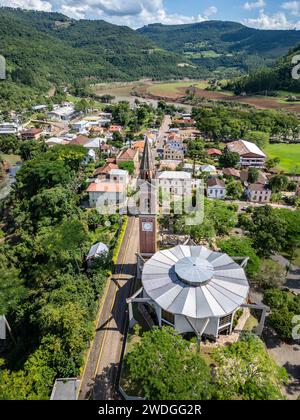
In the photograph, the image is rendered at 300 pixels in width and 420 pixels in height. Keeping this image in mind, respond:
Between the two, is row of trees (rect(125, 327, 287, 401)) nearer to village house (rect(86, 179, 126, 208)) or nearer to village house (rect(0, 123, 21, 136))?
village house (rect(86, 179, 126, 208))

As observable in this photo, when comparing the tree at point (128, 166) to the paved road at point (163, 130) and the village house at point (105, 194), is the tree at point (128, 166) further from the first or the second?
the paved road at point (163, 130)

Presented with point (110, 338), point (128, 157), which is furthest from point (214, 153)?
point (110, 338)

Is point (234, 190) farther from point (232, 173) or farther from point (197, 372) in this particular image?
point (197, 372)

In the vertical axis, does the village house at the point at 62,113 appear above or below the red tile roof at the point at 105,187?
above

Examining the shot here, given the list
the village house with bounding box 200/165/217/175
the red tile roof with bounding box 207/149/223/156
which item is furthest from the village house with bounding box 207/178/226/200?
the red tile roof with bounding box 207/149/223/156

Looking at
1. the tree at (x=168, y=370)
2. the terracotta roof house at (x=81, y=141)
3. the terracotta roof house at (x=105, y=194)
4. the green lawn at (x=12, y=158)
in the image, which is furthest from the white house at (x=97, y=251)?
the green lawn at (x=12, y=158)

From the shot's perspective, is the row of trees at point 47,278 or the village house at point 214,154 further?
the village house at point 214,154
